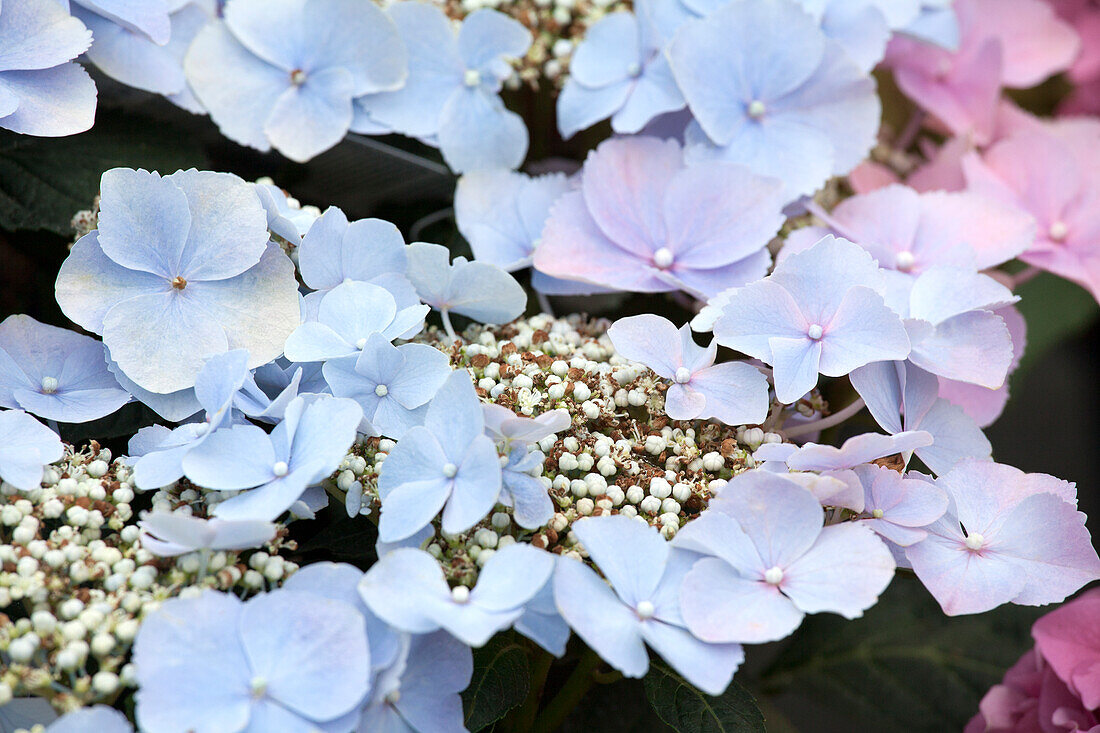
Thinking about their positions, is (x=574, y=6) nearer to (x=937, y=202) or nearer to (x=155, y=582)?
(x=937, y=202)

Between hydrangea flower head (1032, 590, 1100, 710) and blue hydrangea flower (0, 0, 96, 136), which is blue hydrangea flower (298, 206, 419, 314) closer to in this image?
blue hydrangea flower (0, 0, 96, 136)

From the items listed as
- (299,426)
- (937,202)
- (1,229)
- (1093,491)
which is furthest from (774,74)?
(1093,491)

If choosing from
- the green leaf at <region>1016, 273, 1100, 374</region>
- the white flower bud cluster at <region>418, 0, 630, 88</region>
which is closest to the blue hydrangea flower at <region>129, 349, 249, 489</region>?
the white flower bud cluster at <region>418, 0, 630, 88</region>

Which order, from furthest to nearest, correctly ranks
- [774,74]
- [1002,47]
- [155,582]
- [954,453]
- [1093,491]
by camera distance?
Result: [1093,491]
[1002,47]
[774,74]
[954,453]
[155,582]

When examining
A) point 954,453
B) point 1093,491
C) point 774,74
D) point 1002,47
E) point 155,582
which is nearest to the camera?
point 155,582

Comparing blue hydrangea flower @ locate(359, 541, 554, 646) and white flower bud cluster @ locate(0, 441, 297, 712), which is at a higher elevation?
blue hydrangea flower @ locate(359, 541, 554, 646)
